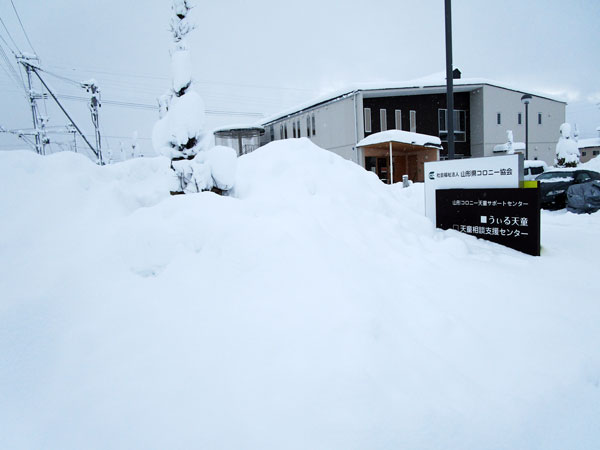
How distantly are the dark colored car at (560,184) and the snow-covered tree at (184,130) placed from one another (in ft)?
36.5

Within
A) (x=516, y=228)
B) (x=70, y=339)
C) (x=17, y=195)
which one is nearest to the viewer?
(x=70, y=339)

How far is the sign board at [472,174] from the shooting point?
227 inches

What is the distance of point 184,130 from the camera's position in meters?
6.03

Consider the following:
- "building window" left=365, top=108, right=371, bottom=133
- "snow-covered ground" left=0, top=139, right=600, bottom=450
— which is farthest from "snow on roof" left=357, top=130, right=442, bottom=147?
"snow-covered ground" left=0, top=139, right=600, bottom=450

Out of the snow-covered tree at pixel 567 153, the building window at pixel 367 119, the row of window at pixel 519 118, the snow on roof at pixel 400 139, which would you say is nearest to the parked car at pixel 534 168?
the snow on roof at pixel 400 139

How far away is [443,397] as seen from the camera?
2.39 metres

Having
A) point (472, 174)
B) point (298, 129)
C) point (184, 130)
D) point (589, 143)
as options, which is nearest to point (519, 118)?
point (298, 129)

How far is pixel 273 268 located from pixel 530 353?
8.07 ft

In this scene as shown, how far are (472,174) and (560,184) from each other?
287 inches

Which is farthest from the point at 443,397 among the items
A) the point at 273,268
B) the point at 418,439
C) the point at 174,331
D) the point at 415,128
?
the point at 415,128

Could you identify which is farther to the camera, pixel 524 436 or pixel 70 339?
pixel 70 339

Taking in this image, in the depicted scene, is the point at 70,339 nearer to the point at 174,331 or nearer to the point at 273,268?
the point at 174,331

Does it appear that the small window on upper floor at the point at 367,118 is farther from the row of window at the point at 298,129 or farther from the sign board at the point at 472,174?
the sign board at the point at 472,174

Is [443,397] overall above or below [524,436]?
above
